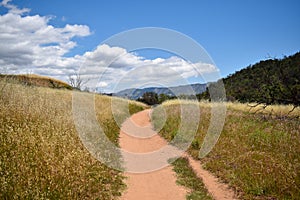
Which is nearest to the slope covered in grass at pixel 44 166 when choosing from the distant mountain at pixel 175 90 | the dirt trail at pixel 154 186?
the dirt trail at pixel 154 186

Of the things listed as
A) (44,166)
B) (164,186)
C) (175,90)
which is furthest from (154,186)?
(175,90)

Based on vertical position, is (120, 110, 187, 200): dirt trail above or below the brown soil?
below

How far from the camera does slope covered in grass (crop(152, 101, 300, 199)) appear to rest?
21.7 feet

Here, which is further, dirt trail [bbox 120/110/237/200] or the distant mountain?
the distant mountain

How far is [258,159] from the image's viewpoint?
8.52 meters

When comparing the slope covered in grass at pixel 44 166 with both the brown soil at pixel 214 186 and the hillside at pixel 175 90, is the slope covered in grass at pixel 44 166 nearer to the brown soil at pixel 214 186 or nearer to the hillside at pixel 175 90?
the brown soil at pixel 214 186

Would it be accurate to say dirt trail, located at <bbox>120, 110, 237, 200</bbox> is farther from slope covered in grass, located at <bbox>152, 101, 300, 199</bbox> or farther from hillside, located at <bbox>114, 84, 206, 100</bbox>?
hillside, located at <bbox>114, 84, 206, 100</bbox>

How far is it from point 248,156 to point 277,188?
7.74 feet

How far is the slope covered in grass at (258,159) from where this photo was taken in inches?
261

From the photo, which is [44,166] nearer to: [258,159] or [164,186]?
[164,186]

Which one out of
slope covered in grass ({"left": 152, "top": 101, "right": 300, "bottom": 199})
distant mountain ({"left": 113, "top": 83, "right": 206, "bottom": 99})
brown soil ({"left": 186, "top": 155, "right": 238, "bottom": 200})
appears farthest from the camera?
distant mountain ({"left": 113, "top": 83, "right": 206, "bottom": 99})

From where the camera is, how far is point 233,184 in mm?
7441

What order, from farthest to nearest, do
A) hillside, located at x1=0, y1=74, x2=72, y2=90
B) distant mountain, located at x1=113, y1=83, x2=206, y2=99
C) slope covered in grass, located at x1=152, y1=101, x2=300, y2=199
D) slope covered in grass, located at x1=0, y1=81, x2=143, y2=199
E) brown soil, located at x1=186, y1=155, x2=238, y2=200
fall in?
hillside, located at x1=0, y1=74, x2=72, y2=90, distant mountain, located at x1=113, y1=83, x2=206, y2=99, brown soil, located at x1=186, y1=155, x2=238, y2=200, slope covered in grass, located at x1=152, y1=101, x2=300, y2=199, slope covered in grass, located at x1=0, y1=81, x2=143, y2=199

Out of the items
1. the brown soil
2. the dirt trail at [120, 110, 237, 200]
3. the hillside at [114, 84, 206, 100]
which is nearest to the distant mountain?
the hillside at [114, 84, 206, 100]
